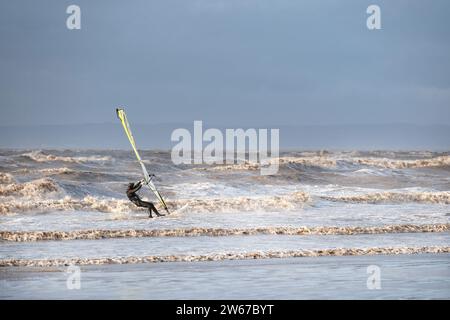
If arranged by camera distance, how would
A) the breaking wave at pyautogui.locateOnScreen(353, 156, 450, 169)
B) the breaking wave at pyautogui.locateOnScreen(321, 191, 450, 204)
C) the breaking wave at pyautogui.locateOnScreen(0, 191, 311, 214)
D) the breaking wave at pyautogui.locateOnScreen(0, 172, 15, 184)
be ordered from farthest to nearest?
the breaking wave at pyautogui.locateOnScreen(353, 156, 450, 169), the breaking wave at pyautogui.locateOnScreen(0, 172, 15, 184), the breaking wave at pyautogui.locateOnScreen(321, 191, 450, 204), the breaking wave at pyautogui.locateOnScreen(0, 191, 311, 214)

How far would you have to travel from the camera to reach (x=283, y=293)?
472 inches

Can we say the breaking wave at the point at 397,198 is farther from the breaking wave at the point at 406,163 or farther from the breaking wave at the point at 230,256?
the breaking wave at the point at 406,163

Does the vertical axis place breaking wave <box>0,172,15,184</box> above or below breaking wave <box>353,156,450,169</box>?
above

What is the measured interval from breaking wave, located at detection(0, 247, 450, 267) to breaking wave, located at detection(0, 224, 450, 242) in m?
4.00

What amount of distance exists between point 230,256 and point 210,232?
4866 mm

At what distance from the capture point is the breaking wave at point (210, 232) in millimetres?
20578

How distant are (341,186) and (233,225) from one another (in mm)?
21063

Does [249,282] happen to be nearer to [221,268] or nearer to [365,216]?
[221,268]

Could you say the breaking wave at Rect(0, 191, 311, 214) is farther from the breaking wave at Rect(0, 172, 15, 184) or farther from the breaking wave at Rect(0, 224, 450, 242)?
the breaking wave at Rect(0, 172, 15, 184)

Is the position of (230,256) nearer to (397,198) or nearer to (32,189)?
(397,198)

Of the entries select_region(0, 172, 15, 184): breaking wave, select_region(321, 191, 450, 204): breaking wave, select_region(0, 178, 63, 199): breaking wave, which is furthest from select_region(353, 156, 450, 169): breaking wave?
select_region(0, 178, 63, 199): breaking wave

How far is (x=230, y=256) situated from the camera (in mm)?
16453

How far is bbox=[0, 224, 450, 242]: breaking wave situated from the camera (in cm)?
2058
